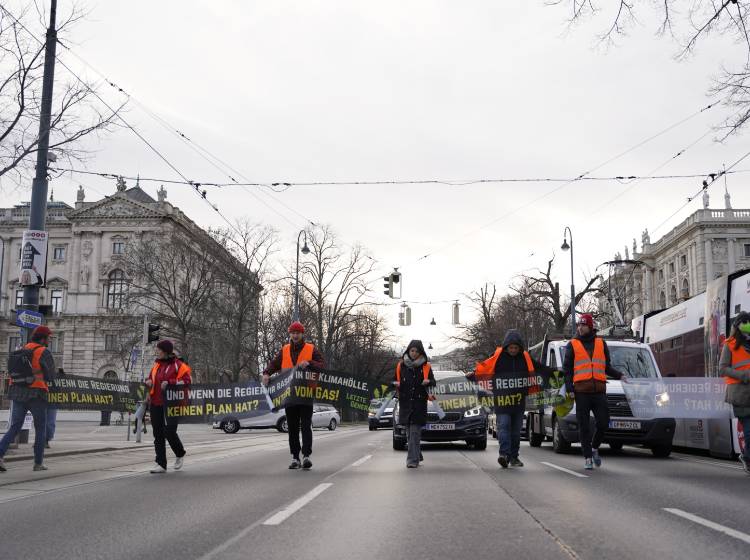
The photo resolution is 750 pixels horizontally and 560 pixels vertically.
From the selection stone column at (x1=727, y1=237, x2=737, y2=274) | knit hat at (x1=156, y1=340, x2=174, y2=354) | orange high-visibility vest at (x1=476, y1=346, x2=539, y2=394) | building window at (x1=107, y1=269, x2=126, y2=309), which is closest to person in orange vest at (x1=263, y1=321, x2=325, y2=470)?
knit hat at (x1=156, y1=340, x2=174, y2=354)

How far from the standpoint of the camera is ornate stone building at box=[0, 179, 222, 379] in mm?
75938

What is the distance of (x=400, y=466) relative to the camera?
11.6 meters

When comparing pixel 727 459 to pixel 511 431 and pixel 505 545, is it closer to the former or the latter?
pixel 511 431

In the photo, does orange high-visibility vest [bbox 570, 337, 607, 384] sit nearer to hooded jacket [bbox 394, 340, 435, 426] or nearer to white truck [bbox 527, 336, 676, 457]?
hooded jacket [bbox 394, 340, 435, 426]

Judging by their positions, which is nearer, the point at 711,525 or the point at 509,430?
the point at 711,525

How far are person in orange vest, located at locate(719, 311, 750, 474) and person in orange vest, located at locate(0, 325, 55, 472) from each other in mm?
9266

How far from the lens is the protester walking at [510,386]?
11.1 metres

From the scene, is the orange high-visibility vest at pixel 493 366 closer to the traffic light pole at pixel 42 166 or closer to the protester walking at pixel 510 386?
the protester walking at pixel 510 386

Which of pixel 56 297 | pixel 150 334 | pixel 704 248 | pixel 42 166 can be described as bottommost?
pixel 150 334

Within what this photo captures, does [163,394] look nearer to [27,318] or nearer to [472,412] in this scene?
[27,318]

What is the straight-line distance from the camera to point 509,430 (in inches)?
440

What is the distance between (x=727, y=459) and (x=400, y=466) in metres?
6.83

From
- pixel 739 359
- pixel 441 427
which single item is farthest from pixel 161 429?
pixel 739 359

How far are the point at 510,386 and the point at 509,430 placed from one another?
637 mm
